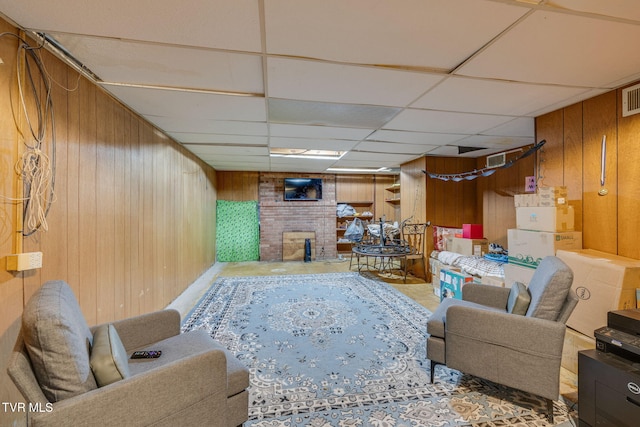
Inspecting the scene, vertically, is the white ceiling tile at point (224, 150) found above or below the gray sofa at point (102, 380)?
above

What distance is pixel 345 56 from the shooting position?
5.71ft

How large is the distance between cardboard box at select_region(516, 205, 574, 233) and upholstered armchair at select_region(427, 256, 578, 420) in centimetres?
64

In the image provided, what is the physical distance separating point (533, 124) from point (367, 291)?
3.07 meters

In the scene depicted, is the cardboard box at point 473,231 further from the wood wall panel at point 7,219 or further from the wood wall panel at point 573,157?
the wood wall panel at point 7,219

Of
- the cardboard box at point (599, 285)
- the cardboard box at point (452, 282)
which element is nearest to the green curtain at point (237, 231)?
the cardboard box at point (452, 282)

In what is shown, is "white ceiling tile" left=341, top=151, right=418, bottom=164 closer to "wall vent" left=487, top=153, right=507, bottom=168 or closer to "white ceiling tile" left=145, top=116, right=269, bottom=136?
"wall vent" left=487, top=153, right=507, bottom=168

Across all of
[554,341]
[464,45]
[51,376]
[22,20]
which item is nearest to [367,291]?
[554,341]

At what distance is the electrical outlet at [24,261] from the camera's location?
142 centimetres

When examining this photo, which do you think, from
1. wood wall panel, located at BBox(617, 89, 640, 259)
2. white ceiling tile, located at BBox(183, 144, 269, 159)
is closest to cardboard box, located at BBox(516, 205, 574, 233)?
wood wall panel, located at BBox(617, 89, 640, 259)

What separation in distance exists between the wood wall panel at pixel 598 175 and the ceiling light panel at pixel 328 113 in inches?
67.6

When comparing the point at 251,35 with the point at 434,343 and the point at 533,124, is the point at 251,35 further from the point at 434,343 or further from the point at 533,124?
the point at 533,124

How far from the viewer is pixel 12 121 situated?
1.46 m

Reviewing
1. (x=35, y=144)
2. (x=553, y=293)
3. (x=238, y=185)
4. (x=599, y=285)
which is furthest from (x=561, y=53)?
(x=238, y=185)

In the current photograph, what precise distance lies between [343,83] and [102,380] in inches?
89.6
